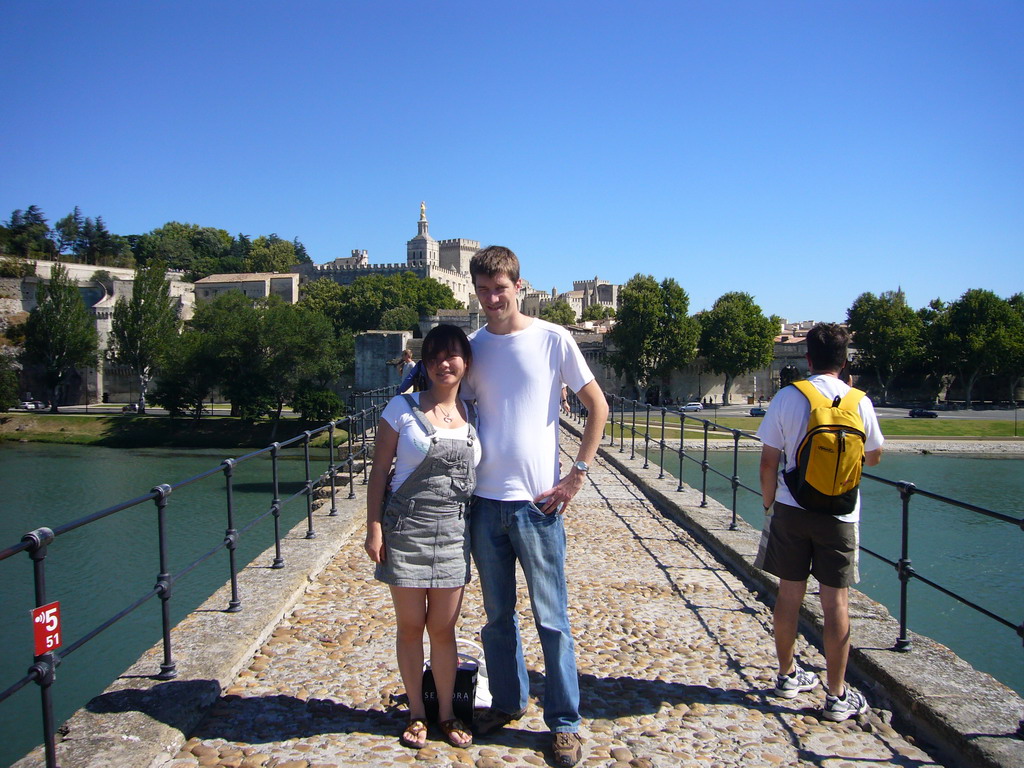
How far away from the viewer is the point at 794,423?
291 cm

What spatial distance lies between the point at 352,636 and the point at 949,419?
45446 millimetres

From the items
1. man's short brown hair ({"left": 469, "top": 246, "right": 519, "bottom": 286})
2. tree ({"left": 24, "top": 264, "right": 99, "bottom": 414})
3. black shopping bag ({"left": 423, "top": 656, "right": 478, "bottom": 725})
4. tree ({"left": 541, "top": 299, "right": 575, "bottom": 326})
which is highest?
tree ({"left": 541, "top": 299, "right": 575, "bottom": 326})

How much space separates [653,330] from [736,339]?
630 cm

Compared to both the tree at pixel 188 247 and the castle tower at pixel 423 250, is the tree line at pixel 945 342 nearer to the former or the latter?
the castle tower at pixel 423 250

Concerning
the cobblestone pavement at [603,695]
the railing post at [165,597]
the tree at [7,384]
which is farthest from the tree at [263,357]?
the railing post at [165,597]

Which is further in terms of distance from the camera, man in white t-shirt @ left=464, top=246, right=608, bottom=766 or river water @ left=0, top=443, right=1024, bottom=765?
river water @ left=0, top=443, right=1024, bottom=765

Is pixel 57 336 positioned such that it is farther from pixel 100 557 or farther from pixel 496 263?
pixel 496 263

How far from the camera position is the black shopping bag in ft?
9.21

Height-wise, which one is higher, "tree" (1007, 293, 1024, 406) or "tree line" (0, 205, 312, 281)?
"tree line" (0, 205, 312, 281)

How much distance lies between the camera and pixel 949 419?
137ft

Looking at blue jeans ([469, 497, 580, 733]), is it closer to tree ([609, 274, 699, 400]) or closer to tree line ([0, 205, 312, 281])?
tree ([609, 274, 699, 400])

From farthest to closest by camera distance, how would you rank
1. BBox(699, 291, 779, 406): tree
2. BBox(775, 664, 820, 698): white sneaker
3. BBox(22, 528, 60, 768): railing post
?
BBox(699, 291, 779, 406): tree, BBox(775, 664, 820, 698): white sneaker, BBox(22, 528, 60, 768): railing post

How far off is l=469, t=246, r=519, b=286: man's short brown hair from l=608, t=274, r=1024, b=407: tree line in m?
50.0

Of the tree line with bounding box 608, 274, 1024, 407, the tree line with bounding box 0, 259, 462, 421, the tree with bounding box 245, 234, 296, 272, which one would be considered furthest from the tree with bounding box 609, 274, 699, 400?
the tree with bounding box 245, 234, 296, 272
